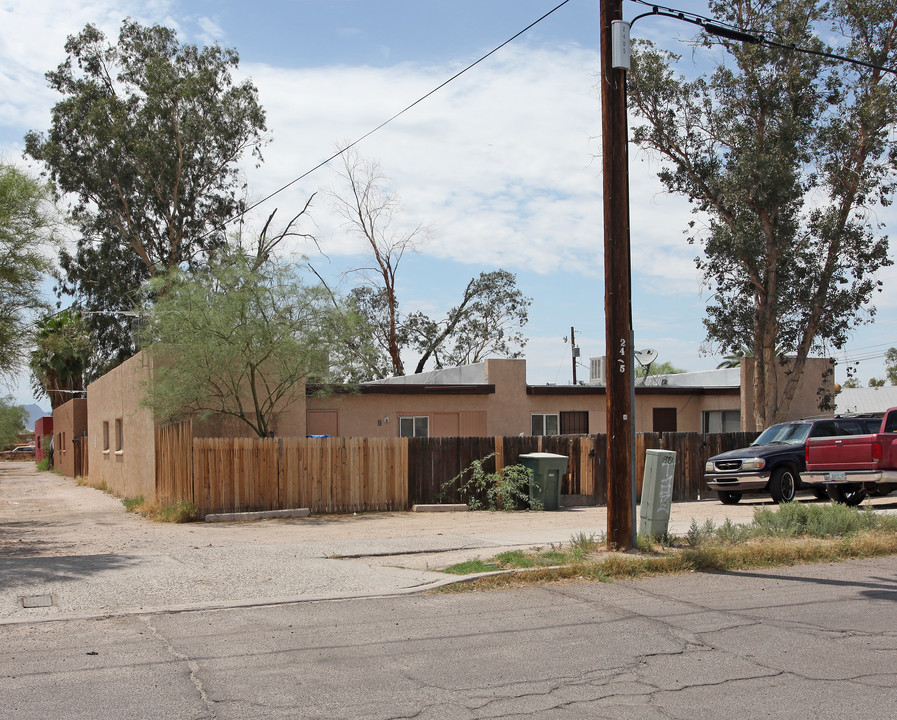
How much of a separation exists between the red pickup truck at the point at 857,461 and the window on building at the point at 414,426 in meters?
11.3

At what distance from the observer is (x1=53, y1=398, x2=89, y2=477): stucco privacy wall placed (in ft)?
130

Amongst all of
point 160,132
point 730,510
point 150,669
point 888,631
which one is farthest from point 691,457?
point 160,132

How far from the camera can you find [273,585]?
9633 millimetres

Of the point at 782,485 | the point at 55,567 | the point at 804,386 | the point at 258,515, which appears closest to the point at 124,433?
the point at 258,515

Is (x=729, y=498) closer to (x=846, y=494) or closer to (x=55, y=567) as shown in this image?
(x=846, y=494)

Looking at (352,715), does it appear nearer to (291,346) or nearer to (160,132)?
(291,346)

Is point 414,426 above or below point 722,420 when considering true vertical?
above

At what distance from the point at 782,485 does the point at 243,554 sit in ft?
40.4

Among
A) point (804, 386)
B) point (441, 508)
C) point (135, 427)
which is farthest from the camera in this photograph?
point (804, 386)

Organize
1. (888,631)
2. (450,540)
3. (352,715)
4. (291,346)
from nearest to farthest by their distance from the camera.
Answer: (352,715), (888,631), (450,540), (291,346)

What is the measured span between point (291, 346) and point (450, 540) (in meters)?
6.85

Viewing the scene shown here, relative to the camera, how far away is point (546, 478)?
18984mm

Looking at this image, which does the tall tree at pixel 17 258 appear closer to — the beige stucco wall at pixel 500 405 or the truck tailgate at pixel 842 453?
the beige stucco wall at pixel 500 405

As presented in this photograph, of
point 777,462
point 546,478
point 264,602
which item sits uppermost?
point 777,462
